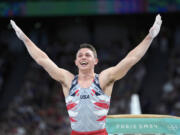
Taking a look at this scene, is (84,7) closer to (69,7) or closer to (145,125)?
(69,7)

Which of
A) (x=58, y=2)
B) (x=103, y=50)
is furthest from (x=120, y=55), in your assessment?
(x=58, y=2)

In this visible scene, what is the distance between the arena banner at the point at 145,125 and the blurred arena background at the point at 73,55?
7.07 metres

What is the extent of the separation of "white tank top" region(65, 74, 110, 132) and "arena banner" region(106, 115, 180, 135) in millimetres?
1323

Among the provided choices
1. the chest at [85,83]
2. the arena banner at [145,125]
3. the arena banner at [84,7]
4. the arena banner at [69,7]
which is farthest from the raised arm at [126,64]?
the arena banner at [69,7]

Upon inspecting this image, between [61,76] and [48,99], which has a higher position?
[48,99]

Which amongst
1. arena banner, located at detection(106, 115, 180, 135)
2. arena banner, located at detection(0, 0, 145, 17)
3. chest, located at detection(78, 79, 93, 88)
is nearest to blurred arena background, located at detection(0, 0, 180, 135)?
arena banner, located at detection(0, 0, 145, 17)

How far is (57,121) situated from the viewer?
12.5m

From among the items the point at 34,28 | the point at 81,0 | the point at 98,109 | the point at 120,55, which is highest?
the point at 34,28

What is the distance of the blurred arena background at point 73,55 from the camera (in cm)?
1277

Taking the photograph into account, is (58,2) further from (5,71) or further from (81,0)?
(5,71)

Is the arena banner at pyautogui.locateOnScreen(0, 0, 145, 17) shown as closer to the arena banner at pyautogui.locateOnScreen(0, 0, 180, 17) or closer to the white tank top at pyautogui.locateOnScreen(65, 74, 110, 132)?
the arena banner at pyautogui.locateOnScreen(0, 0, 180, 17)

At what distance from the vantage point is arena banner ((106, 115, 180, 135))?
4.87 meters

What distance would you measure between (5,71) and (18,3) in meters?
3.91

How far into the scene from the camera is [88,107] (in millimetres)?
3650
